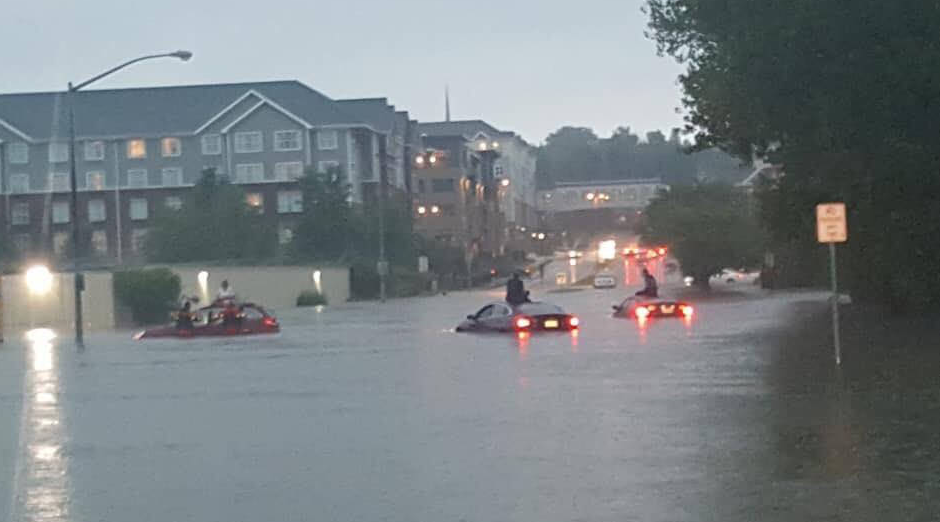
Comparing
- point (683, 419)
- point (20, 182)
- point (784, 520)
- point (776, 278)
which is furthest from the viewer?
point (20, 182)

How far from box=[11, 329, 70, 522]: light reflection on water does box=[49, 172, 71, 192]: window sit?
77.8m

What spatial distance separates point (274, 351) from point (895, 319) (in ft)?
55.2

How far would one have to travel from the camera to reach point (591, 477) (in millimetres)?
14391

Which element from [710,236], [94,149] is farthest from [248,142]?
[710,236]

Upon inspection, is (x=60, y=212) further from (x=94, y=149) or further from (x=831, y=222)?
(x=831, y=222)

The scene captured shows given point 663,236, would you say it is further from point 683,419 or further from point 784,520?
point 784,520

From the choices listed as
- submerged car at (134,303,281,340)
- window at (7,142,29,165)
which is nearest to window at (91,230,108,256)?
window at (7,142,29,165)

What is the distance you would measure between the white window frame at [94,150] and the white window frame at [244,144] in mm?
8767

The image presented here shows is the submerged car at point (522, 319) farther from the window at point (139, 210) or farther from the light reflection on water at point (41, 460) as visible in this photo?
Answer: the window at point (139, 210)

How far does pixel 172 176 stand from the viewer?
347 feet

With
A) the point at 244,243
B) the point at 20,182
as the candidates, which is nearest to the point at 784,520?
the point at 244,243

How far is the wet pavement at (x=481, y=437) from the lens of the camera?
43.3 feet

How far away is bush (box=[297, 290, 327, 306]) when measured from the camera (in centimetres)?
8281

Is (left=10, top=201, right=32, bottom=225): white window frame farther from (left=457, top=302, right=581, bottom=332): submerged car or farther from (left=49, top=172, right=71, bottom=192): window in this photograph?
(left=457, top=302, right=581, bottom=332): submerged car
